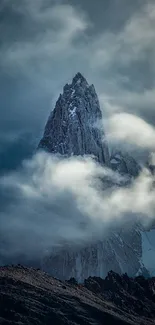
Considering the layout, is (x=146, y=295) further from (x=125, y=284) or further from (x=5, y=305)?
(x=5, y=305)

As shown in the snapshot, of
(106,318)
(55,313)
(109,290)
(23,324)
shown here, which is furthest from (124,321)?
(109,290)

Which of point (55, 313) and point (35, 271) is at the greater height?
point (35, 271)

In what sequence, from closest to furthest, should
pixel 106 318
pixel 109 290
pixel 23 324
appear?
pixel 23 324 < pixel 106 318 < pixel 109 290

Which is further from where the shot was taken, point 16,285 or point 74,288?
point 74,288

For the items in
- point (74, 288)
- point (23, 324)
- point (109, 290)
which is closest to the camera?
point (23, 324)

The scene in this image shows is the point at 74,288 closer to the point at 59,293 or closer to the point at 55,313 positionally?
the point at 59,293

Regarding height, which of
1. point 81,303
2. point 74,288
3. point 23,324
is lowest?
point 23,324
